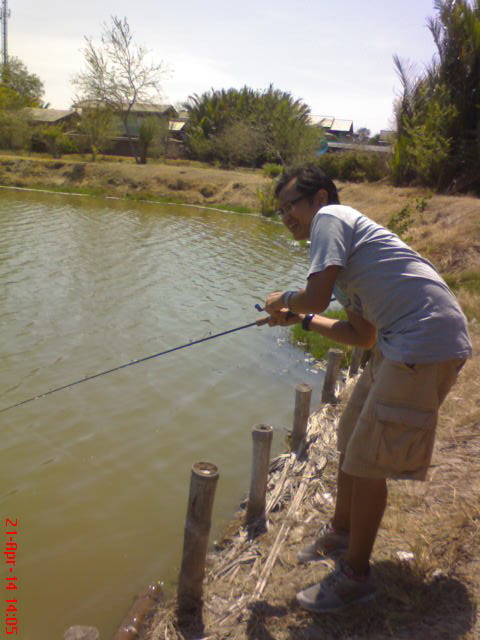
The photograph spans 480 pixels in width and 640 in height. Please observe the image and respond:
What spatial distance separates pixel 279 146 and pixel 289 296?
38766 millimetres

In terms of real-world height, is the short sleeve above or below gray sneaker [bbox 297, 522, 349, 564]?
above

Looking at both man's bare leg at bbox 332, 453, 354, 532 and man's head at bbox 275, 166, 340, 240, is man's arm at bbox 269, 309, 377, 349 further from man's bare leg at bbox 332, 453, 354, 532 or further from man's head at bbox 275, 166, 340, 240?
man's bare leg at bbox 332, 453, 354, 532

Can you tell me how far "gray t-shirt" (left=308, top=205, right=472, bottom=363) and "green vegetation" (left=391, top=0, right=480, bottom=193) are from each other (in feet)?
56.7

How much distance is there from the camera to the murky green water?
4035 millimetres

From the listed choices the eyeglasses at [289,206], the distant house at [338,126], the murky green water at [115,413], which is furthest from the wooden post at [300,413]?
the distant house at [338,126]

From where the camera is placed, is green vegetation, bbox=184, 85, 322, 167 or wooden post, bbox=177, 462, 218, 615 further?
green vegetation, bbox=184, 85, 322, 167

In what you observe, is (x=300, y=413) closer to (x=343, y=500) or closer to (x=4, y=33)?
(x=343, y=500)

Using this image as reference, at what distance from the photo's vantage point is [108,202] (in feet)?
103

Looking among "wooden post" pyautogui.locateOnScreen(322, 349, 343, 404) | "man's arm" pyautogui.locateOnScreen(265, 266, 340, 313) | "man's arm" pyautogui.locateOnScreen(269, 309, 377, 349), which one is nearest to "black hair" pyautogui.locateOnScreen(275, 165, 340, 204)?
"man's arm" pyautogui.locateOnScreen(265, 266, 340, 313)

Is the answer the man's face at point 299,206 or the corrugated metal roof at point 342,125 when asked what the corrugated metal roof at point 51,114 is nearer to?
the corrugated metal roof at point 342,125

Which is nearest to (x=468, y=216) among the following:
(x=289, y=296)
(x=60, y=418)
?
(x=60, y=418)

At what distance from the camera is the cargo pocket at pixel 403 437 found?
2404 millimetres
